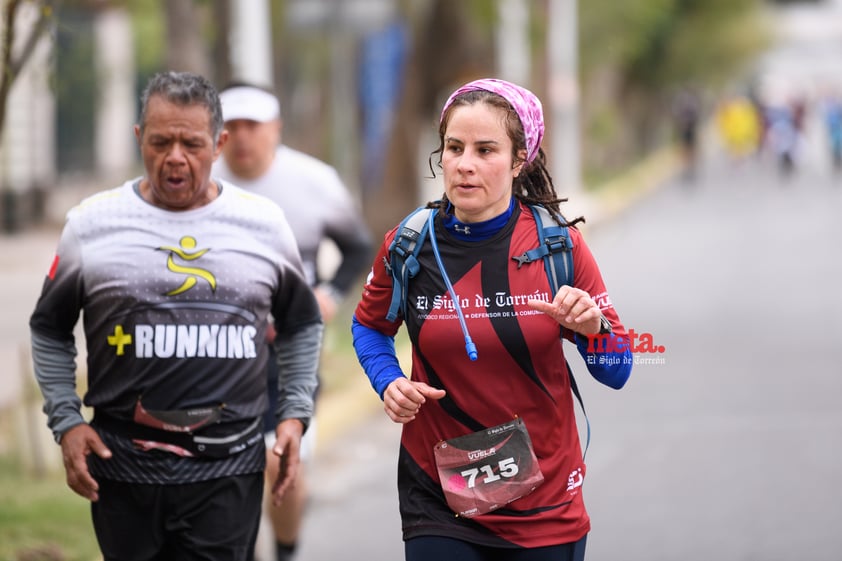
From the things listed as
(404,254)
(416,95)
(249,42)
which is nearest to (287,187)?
(404,254)

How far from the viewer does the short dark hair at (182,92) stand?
4305mm

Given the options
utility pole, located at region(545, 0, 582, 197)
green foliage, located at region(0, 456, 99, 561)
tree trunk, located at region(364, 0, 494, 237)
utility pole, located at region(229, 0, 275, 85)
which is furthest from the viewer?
utility pole, located at region(545, 0, 582, 197)

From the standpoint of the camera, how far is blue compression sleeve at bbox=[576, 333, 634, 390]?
12.8 ft

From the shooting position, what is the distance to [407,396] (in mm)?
3855

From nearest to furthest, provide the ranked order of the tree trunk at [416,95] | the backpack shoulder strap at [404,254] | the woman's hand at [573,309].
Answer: the woman's hand at [573,309]
the backpack shoulder strap at [404,254]
the tree trunk at [416,95]

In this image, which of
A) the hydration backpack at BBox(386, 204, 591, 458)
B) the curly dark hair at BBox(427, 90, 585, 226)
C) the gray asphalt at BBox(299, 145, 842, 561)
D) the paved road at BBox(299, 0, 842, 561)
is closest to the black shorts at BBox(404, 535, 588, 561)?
the hydration backpack at BBox(386, 204, 591, 458)

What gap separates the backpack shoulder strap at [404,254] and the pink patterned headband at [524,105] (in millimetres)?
281

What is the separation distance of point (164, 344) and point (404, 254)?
0.76 metres

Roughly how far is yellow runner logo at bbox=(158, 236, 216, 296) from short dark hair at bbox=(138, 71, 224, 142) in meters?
0.30

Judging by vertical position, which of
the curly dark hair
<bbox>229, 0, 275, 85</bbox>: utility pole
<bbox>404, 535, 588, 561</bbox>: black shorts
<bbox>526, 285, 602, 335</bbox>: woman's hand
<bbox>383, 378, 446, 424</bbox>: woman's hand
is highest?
<bbox>229, 0, 275, 85</bbox>: utility pole

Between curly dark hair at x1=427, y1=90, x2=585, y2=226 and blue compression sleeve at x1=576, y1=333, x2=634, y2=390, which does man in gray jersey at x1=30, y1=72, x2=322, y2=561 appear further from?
blue compression sleeve at x1=576, y1=333, x2=634, y2=390

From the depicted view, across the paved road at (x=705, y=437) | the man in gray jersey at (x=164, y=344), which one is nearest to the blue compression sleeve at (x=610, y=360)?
the man in gray jersey at (x=164, y=344)

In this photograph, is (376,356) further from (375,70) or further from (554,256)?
(375,70)

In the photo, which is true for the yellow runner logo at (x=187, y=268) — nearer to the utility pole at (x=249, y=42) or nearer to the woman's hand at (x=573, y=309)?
the woman's hand at (x=573, y=309)
